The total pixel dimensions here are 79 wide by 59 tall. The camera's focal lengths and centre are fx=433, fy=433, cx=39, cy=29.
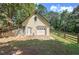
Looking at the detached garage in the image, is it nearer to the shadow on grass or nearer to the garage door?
the garage door

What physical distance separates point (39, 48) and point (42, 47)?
4 centimetres

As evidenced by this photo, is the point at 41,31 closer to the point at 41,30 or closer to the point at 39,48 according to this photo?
the point at 41,30

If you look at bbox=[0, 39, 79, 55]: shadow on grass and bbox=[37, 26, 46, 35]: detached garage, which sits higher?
bbox=[37, 26, 46, 35]: detached garage

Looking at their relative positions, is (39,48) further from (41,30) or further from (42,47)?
(41,30)

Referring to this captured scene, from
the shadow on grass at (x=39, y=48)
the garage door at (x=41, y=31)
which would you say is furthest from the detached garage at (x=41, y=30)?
the shadow on grass at (x=39, y=48)

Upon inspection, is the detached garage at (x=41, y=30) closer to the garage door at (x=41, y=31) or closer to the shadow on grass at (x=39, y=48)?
the garage door at (x=41, y=31)

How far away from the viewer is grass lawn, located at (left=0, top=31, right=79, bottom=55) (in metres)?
5.15

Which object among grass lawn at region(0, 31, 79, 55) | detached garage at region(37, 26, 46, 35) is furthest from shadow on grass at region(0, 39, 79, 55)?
detached garage at region(37, 26, 46, 35)

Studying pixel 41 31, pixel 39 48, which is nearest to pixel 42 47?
pixel 39 48

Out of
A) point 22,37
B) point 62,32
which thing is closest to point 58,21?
point 62,32

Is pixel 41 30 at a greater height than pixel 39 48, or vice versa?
pixel 41 30

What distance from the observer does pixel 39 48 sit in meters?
5.18

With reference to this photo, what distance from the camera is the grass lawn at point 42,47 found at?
515cm

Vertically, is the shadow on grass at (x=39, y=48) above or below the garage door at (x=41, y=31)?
below
